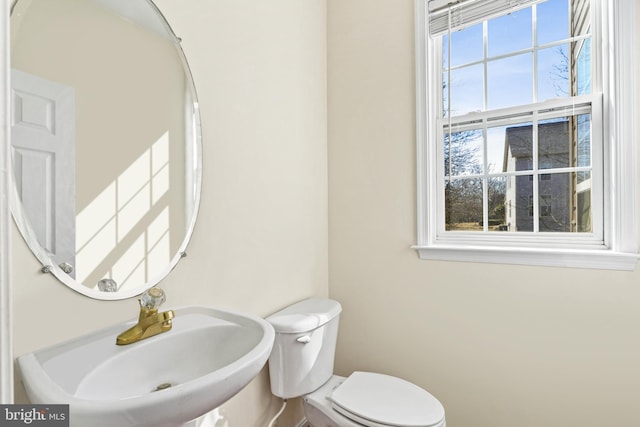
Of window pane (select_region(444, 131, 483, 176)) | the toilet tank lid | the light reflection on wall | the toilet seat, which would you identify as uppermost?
window pane (select_region(444, 131, 483, 176))

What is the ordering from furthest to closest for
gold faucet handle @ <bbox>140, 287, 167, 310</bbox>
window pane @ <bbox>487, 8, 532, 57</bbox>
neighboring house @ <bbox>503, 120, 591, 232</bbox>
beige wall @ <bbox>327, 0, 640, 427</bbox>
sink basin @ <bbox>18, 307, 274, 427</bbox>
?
window pane @ <bbox>487, 8, 532, 57</bbox>
neighboring house @ <bbox>503, 120, 591, 232</bbox>
beige wall @ <bbox>327, 0, 640, 427</bbox>
gold faucet handle @ <bbox>140, 287, 167, 310</bbox>
sink basin @ <bbox>18, 307, 274, 427</bbox>

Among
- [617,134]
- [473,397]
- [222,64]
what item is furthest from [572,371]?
[222,64]

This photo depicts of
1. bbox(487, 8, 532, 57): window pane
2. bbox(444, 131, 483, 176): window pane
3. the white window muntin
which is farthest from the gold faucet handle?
bbox(487, 8, 532, 57): window pane

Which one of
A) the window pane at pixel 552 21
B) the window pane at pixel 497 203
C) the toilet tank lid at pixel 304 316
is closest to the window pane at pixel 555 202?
the window pane at pixel 497 203

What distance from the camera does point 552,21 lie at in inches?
57.4

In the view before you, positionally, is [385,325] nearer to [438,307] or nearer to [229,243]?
[438,307]

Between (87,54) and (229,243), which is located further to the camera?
(229,243)

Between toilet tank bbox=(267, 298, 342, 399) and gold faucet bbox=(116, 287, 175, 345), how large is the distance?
20.8 inches

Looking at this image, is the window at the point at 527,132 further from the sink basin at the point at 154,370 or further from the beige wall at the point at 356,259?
the sink basin at the point at 154,370

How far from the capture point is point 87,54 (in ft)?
2.82

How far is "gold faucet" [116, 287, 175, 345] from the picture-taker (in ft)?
2.76

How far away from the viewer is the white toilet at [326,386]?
48.3 inches

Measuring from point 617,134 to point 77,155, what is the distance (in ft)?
5.95

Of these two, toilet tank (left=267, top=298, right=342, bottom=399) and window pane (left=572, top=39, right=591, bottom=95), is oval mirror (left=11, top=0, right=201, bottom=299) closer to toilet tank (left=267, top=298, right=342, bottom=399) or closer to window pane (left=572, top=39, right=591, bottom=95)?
toilet tank (left=267, top=298, right=342, bottom=399)
